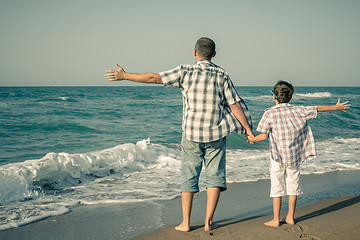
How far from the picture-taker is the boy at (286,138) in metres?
3.10

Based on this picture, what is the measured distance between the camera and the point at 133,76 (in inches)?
108

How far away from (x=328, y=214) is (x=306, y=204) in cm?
49

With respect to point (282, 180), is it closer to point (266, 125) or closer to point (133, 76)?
point (266, 125)

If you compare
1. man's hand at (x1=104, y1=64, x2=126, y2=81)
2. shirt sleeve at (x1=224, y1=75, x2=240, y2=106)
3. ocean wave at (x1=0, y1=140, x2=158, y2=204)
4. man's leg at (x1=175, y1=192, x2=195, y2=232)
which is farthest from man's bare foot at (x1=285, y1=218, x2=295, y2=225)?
ocean wave at (x1=0, y1=140, x2=158, y2=204)

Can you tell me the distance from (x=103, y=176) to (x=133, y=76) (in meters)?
3.96

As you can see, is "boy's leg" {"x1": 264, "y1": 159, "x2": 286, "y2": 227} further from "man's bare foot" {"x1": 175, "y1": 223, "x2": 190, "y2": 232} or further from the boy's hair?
"man's bare foot" {"x1": 175, "y1": 223, "x2": 190, "y2": 232}

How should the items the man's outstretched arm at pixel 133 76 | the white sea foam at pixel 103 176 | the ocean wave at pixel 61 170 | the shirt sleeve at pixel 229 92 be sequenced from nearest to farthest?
1. the man's outstretched arm at pixel 133 76
2. the shirt sleeve at pixel 229 92
3. the white sea foam at pixel 103 176
4. the ocean wave at pixel 61 170

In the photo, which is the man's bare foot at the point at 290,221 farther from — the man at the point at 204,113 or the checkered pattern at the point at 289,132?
the man at the point at 204,113

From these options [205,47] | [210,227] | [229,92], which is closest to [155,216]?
[210,227]

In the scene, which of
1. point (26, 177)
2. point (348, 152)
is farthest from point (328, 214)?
point (348, 152)

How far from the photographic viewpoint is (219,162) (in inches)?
120

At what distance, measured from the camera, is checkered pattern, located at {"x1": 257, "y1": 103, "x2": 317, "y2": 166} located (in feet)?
10.2

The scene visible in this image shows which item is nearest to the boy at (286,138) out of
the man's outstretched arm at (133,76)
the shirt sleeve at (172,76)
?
the shirt sleeve at (172,76)

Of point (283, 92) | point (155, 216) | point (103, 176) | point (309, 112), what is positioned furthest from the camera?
point (103, 176)
